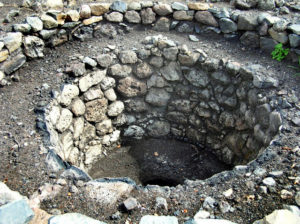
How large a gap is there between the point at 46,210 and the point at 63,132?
5.70 ft

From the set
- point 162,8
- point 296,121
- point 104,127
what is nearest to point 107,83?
point 104,127

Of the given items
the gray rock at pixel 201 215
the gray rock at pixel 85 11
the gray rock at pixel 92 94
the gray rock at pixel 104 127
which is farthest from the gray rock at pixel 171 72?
the gray rock at pixel 201 215

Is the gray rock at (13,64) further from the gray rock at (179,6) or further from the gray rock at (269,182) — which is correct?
the gray rock at (269,182)

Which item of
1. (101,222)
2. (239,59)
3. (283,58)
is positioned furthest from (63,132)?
(283,58)

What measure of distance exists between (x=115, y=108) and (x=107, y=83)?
48 centimetres

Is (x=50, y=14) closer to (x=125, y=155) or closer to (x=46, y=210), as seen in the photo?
(x=125, y=155)

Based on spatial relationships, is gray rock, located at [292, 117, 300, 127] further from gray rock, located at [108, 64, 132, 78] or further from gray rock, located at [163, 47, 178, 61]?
gray rock, located at [108, 64, 132, 78]

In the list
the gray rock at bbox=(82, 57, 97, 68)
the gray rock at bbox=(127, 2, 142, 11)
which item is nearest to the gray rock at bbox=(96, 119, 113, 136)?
the gray rock at bbox=(82, 57, 97, 68)

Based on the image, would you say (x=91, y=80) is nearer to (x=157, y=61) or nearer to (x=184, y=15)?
(x=157, y=61)

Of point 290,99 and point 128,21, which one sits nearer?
point 290,99

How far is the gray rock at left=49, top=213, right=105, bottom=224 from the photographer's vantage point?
108 inches

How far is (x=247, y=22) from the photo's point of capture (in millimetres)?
5152

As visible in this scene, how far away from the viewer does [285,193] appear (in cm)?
308

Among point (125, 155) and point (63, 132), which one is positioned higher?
point (63, 132)
